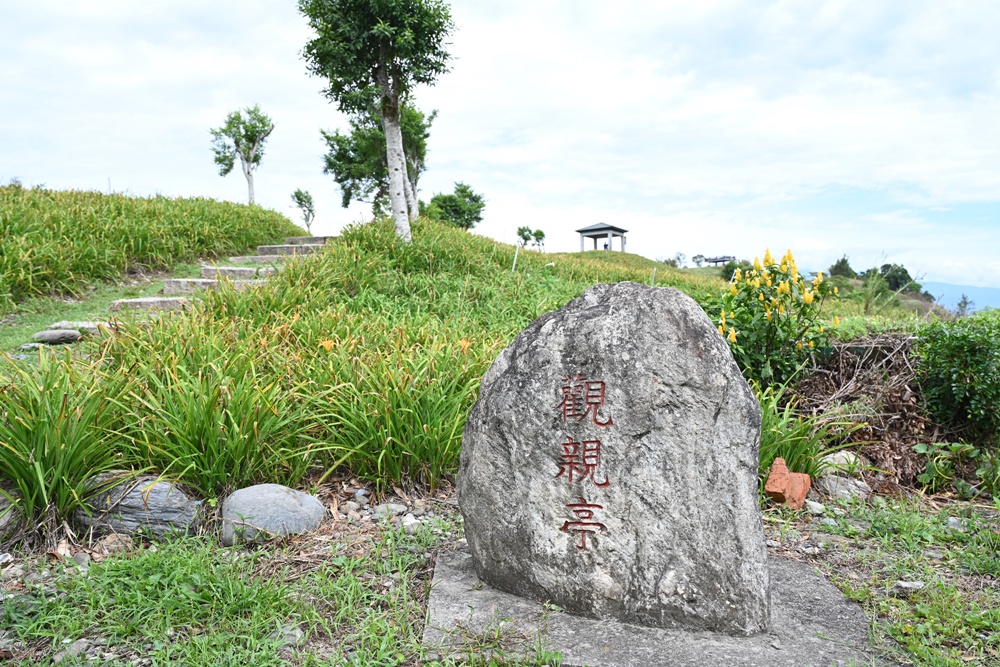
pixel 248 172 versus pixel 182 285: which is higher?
pixel 248 172

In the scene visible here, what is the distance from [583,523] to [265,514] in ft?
5.74

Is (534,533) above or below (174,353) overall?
below

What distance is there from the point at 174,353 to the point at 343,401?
1.38 metres

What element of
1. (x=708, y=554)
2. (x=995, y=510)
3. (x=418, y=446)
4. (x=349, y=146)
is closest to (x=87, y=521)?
(x=418, y=446)

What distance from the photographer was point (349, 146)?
74.8 ft

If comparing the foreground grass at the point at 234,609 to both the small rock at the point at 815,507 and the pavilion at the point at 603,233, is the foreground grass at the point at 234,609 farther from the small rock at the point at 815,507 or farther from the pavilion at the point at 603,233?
the pavilion at the point at 603,233

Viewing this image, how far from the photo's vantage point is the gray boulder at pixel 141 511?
3574 mm

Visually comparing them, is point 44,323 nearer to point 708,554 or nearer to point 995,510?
point 708,554

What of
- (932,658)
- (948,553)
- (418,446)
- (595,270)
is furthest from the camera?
(595,270)

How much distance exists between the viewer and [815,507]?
13.7 ft

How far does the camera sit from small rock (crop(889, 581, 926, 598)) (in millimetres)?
3113

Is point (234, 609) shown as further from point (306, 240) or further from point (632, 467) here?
point (306, 240)

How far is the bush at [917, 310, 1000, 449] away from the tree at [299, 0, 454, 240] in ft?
22.8

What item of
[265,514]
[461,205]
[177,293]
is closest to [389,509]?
[265,514]
